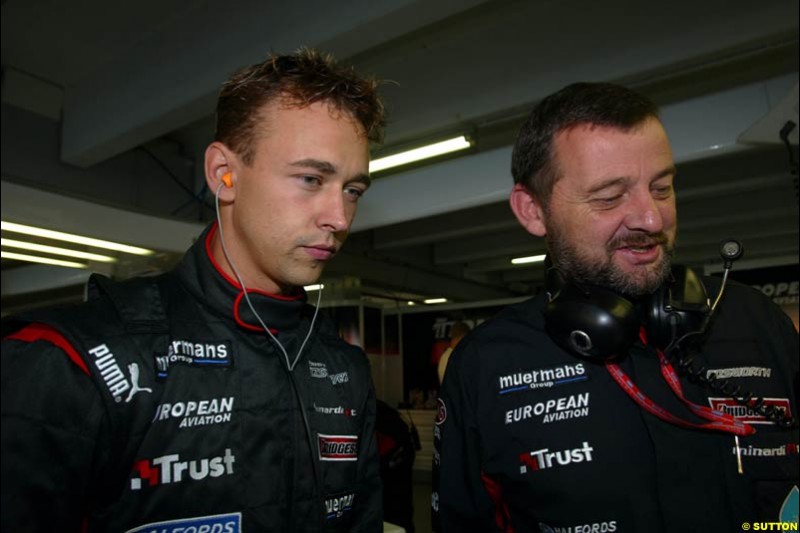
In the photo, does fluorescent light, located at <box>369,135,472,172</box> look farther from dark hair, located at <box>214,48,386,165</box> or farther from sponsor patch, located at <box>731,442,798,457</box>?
sponsor patch, located at <box>731,442,798,457</box>

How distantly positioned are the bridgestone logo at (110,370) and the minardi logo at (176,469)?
0.15 metres

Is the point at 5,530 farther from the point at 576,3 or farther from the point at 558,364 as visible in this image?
the point at 576,3

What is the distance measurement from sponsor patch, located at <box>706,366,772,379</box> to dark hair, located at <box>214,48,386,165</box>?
1.04 meters

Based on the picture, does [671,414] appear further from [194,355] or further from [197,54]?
[197,54]

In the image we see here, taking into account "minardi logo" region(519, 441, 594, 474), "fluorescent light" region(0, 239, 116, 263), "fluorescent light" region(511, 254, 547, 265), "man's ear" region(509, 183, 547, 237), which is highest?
"fluorescent light" region(511, 254, 547, 265)

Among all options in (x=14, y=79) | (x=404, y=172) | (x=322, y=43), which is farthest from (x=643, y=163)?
(x=14, y=79)

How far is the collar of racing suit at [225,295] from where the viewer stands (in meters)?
1.25

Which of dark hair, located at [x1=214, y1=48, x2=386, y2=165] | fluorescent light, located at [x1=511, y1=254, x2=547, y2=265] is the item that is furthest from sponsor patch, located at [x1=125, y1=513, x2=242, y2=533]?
fluorescent light, located at [x1=511, y1=254, x2=547, y2=265]

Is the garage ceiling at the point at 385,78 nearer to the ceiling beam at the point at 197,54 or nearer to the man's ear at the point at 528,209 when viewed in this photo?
the ceiling beam at the point at 197,54

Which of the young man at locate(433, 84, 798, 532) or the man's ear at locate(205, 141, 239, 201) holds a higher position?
the man's ear at locate(205, 141, 239, 201)

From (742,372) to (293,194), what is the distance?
114 cm

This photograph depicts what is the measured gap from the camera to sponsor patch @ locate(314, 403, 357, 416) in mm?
1307

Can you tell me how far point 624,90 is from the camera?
4.79 ft

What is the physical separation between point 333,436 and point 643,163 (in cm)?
99
